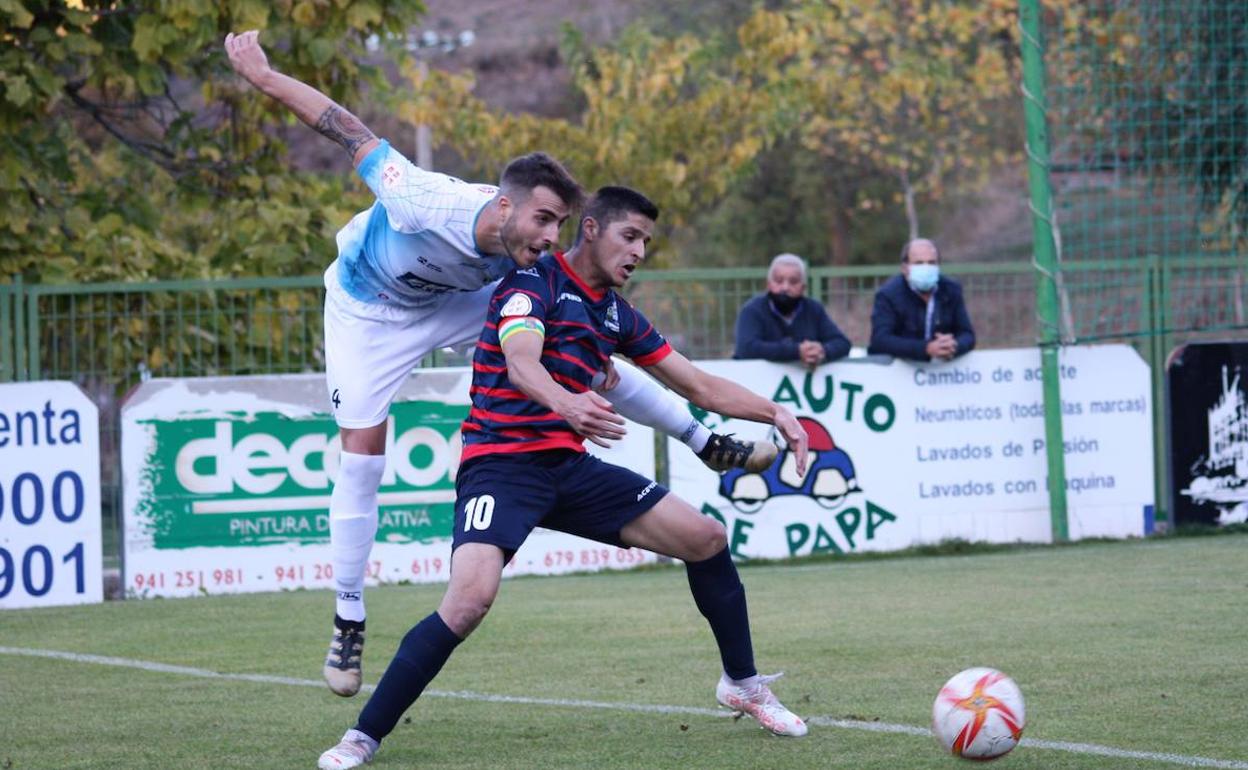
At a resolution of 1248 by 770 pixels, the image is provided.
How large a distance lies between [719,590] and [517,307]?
1264 mm

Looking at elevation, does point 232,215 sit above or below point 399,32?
below

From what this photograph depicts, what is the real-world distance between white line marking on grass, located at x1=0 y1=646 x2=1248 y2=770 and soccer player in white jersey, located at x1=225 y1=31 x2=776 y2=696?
767 mm

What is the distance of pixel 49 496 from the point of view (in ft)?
39.3

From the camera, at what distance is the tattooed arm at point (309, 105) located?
22.7 ft

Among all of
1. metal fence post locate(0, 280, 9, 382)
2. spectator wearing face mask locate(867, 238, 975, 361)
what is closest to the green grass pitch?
spectator wearing face mask locate(867, 238, 975, 361)

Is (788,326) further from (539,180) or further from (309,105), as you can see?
(539,180)

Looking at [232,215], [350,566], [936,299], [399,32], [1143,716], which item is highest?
[399,32]

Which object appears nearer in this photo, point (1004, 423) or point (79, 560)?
point (79, 560)

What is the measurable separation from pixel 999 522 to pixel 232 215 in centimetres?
661

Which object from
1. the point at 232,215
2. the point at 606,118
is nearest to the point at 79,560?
the point at 232,215

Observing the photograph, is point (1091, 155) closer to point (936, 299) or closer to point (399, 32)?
point (936, 299)

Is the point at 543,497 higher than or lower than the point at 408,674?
higher

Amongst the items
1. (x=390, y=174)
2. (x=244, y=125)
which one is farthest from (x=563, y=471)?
(x=244, y=125)

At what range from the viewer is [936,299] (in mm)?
13453
